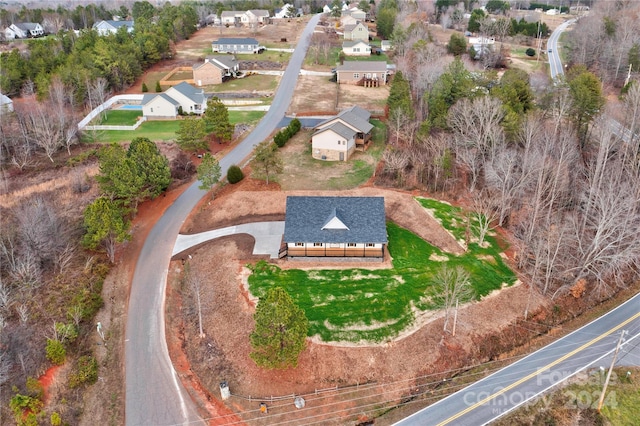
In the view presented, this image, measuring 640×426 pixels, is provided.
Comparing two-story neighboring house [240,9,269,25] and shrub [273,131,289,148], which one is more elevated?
two-story neighboring house [240,9,269,25]

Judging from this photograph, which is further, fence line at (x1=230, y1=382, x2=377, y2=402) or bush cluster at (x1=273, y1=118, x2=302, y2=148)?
bush cluster at (x1=273, y1=118, x2=302, y2=148)

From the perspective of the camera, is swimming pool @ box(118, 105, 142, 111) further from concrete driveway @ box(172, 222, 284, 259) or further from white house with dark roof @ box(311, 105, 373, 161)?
concrete driveway @ box(172, 222, 284, 259)

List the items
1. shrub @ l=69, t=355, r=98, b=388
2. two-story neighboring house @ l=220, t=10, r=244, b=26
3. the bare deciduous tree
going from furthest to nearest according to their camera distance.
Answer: two-story neighboring house @ l=220, t=10, r=244, b=26 < the bare deciduous tree < shrub @ l=69, t=355, r=98, b=388

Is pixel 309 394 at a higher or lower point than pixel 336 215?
lower

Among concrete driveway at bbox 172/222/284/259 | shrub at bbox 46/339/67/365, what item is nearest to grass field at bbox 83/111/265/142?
concrete driveway at bbox 172/222/284/259

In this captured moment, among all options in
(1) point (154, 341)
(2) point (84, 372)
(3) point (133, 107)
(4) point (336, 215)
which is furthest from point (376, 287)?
(3) point (133, 107)

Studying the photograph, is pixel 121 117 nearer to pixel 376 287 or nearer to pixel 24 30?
pixel 376 287

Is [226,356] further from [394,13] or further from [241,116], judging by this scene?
[394,13]

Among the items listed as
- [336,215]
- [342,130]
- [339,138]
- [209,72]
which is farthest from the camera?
[209,72]
